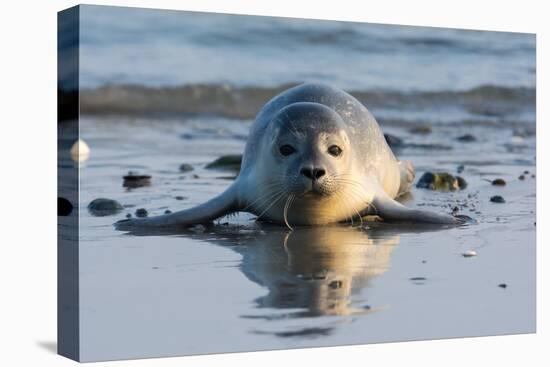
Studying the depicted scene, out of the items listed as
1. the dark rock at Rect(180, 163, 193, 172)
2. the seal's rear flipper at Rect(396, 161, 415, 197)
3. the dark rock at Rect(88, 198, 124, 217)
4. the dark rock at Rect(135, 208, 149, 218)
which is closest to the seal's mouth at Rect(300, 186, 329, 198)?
the dark rock at Rect(135, 208, 149, 218)

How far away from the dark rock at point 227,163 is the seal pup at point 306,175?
238 centimetres

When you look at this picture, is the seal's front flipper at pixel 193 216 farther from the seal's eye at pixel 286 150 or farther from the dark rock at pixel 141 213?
the seal's eye at pixel 286 150

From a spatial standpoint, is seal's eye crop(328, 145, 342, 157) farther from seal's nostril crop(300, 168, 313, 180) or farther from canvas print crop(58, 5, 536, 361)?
seal's nostril crop(300, 168, 313, 180)

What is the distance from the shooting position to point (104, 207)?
9.37 metres

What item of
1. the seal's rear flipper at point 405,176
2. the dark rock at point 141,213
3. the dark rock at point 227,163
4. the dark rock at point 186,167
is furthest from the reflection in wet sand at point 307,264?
the dark rock at point 227,163

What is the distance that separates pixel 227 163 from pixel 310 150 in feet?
12.1

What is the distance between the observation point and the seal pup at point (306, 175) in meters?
8.52

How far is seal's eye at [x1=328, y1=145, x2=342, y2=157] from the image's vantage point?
867 centimetres

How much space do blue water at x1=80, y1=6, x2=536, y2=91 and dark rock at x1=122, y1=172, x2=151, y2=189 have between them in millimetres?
3310

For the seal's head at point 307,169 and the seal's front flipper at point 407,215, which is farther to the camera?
the seal's front flipper at point 407,215

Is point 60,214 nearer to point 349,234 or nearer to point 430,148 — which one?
point 349,234

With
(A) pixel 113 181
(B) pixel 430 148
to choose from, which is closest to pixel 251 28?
(B) pixel 430 148

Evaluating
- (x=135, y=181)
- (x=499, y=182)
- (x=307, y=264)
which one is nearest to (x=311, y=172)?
(x=307, y=264)

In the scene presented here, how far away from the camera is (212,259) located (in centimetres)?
779
